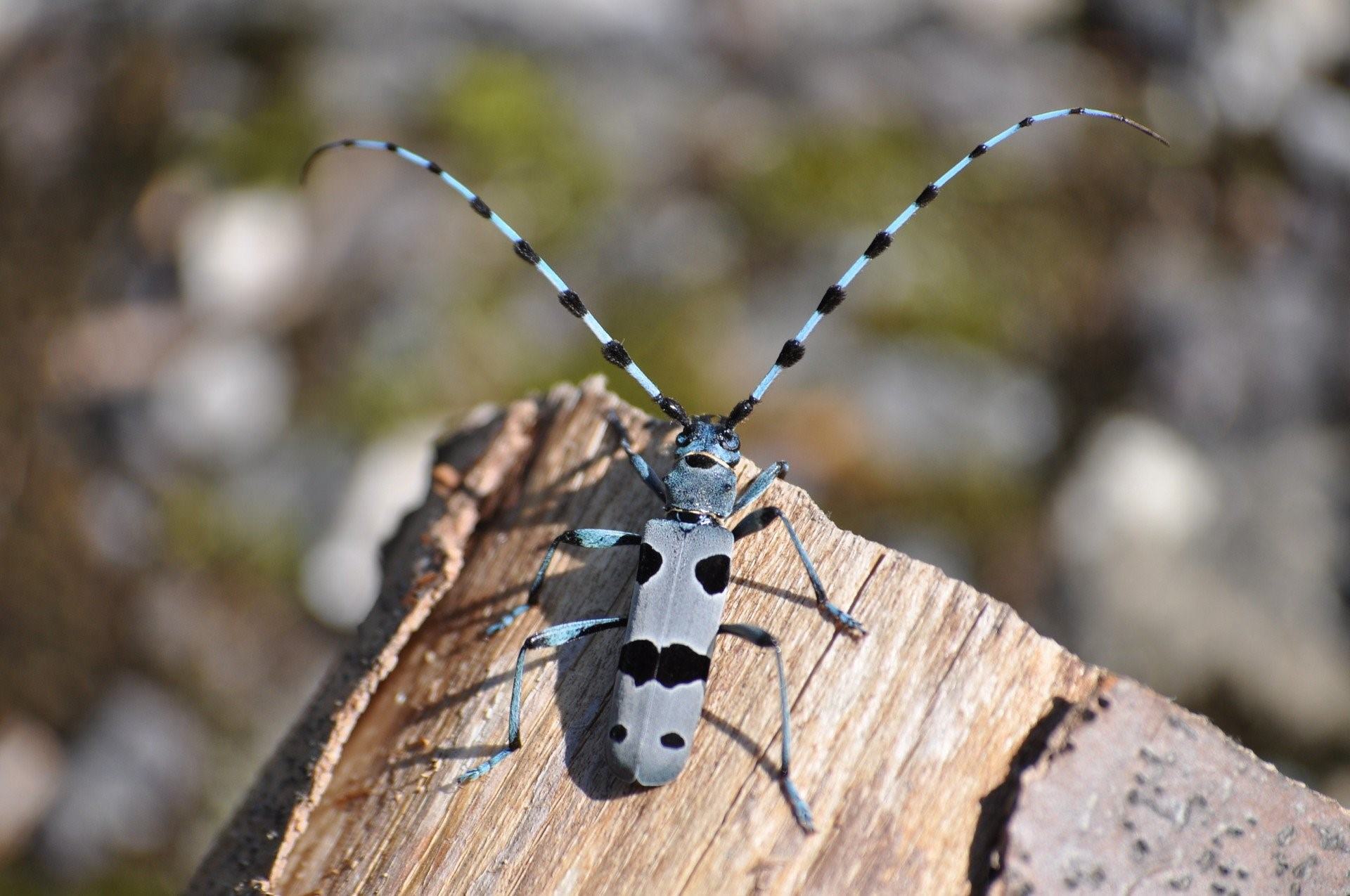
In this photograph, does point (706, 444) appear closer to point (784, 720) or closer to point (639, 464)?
point (639, 464)

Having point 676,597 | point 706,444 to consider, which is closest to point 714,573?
point 676,597

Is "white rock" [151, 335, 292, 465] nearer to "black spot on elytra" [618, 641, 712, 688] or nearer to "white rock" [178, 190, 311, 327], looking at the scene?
"white rock" [178, 190, 311, 327]

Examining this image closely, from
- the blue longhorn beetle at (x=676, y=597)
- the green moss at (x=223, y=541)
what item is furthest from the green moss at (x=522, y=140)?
the blue longhorn beetle at (x=676, y=597)

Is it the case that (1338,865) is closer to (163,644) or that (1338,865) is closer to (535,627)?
(535,627)

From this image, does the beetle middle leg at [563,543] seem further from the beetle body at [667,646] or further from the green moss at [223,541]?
the green moss at [223,541]

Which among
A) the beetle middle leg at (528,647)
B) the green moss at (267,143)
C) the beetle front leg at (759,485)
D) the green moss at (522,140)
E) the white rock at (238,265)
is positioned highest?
the green moss at (522,140)

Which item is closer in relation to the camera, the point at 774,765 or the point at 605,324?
the point at 774,765

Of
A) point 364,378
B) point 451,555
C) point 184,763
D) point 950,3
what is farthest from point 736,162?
point 184,763
